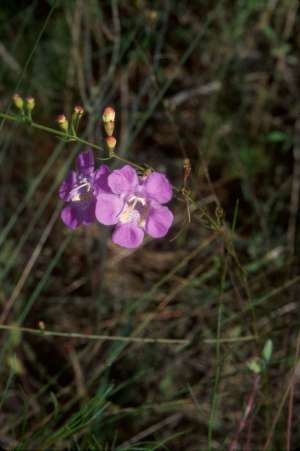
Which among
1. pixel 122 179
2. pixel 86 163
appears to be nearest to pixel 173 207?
pixel 86 163

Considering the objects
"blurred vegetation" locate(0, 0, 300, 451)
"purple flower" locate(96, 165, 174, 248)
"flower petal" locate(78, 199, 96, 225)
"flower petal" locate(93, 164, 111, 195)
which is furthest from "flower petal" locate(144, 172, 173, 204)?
"blurred vegetation" locate(0, 0, 300, 451)

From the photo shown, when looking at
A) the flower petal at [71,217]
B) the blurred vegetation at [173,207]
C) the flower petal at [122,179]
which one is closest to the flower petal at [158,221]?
the flower petal at [122,179]

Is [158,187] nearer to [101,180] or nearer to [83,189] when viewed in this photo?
[101,180]

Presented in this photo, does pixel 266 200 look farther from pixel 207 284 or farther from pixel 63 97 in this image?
pixel 63 97

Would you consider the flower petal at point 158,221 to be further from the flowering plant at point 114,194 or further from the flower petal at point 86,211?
the flower petal at point 86,211

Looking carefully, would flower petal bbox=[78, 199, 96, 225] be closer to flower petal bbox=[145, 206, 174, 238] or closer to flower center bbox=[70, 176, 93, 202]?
flower center bbox=[70, 176, 93, 202]

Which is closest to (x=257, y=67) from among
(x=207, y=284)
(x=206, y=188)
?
(x=206, y=188)
